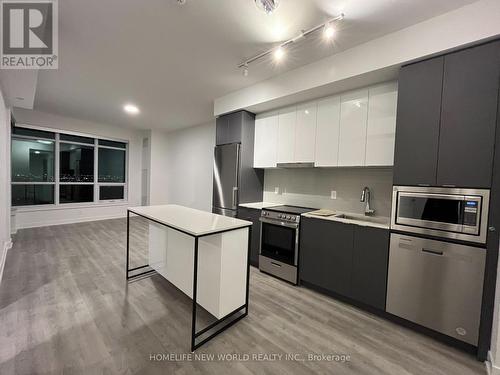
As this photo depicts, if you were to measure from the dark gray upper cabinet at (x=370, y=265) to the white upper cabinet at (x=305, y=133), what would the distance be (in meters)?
1.20

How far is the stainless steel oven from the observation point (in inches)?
111

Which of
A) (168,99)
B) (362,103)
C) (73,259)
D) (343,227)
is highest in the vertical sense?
(168,99)

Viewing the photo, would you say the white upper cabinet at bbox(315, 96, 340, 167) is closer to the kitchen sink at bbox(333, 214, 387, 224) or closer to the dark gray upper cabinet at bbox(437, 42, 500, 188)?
the kitchen sink at bbox(333, 214, 387, 224)

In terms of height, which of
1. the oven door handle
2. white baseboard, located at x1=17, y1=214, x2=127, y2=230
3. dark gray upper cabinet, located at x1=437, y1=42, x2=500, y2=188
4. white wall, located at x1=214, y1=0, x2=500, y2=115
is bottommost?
white baseboard, located at x1=17, y1=214, x2=127, y2=230

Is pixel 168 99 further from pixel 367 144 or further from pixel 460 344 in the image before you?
pixel 460 344

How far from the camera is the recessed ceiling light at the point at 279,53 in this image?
2308 mm

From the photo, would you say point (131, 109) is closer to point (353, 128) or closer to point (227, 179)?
point (227, 179)

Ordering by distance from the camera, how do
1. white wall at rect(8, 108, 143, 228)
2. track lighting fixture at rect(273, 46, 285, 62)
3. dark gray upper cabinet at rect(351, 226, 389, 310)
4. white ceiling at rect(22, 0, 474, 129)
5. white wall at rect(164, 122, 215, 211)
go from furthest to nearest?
white wall at rect(164, 122, 215, 211) → white wall at rect(8, 108, 143, 228) → track lighting fixture at rect(273, 46, 285, 62) → dark gray upper cabinet at rect(351, 226, 389, 310) → white ceiling at rect(22, 0, 474, 129)

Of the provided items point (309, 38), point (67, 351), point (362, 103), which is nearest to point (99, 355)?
point (67, 351)

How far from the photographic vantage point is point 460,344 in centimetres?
181

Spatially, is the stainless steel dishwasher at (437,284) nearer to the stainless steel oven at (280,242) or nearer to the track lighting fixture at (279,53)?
the stainless steel oven at (280,242)

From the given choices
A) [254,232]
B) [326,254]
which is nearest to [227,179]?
[254,232]

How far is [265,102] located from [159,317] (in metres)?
2.95

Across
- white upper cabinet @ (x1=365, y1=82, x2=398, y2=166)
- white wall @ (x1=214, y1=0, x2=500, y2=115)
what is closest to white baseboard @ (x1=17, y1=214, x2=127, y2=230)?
white wall @ (x1=214, y1=0, x2=500, y2=115)
